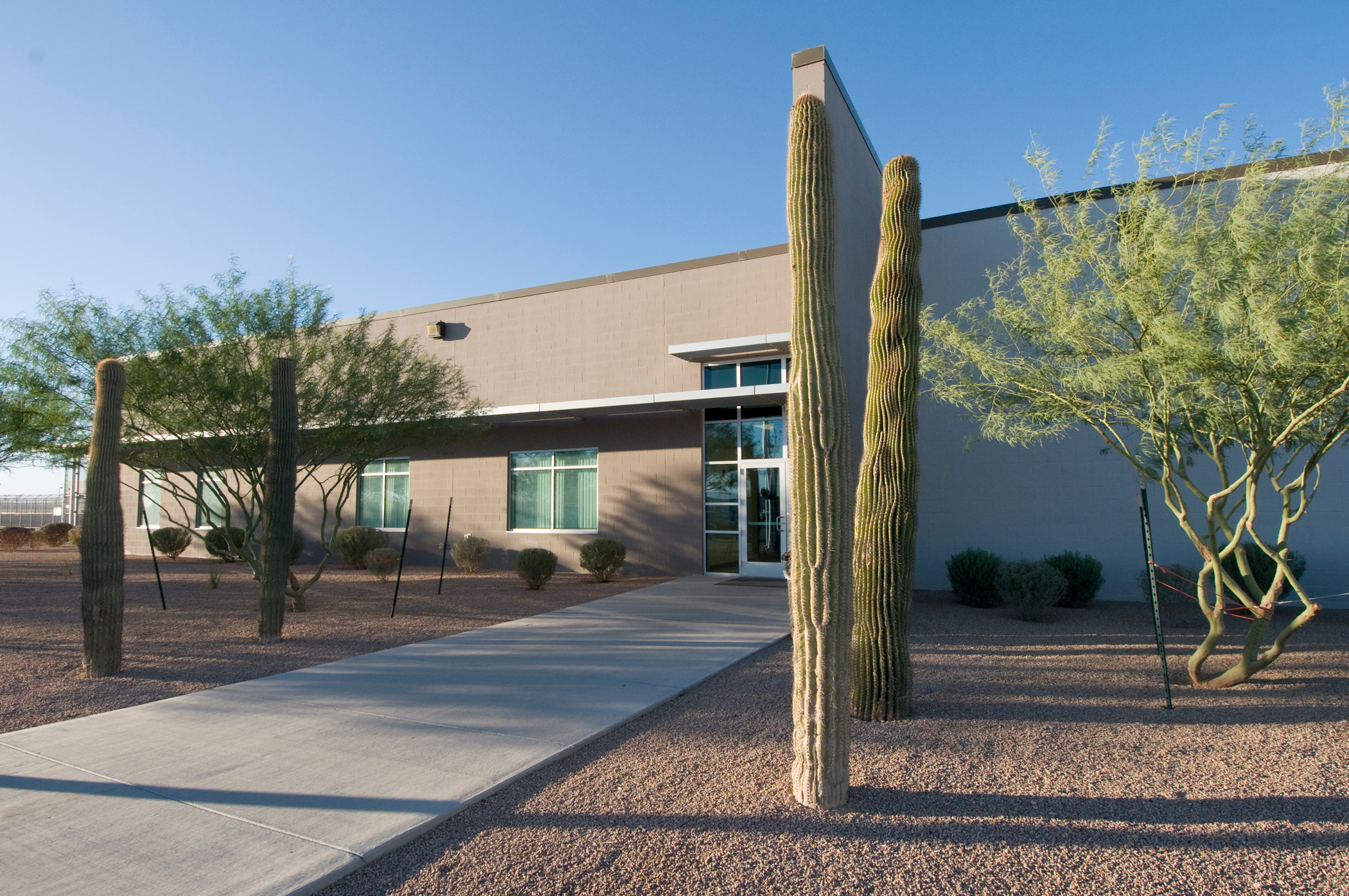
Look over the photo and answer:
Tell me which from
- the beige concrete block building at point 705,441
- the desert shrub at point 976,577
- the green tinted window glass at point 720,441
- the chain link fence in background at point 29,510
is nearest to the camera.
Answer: the desert shrub at point 976,577

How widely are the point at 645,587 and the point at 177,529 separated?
50.3ft

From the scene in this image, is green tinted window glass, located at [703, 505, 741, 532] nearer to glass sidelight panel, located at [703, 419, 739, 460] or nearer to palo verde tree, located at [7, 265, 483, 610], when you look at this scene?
glass sidelight panel, located at [703, 419, 739, 460]

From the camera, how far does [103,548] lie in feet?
26.5

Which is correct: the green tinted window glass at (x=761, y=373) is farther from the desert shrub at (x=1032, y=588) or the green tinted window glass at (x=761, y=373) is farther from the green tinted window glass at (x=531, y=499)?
the desert shrub at (x=1032, y=588)

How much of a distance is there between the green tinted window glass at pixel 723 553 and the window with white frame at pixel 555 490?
2.80 metres

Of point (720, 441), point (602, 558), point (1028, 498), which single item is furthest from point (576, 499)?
point (1028, 498)

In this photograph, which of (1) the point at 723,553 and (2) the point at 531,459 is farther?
(2) the point at 531,459

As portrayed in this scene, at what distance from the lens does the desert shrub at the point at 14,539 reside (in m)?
26.4

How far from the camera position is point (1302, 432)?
722 centimetres

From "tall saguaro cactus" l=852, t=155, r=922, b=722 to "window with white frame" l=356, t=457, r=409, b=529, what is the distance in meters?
16.1

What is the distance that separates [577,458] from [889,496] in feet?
41.8

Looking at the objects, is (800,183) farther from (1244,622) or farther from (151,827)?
(1244,622)

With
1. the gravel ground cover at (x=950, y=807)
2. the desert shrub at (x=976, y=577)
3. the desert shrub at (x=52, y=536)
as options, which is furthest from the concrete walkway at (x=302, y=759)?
the desert shrub at (x=52, y=536)

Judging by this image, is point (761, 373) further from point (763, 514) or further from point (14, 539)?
point (14, 539)
